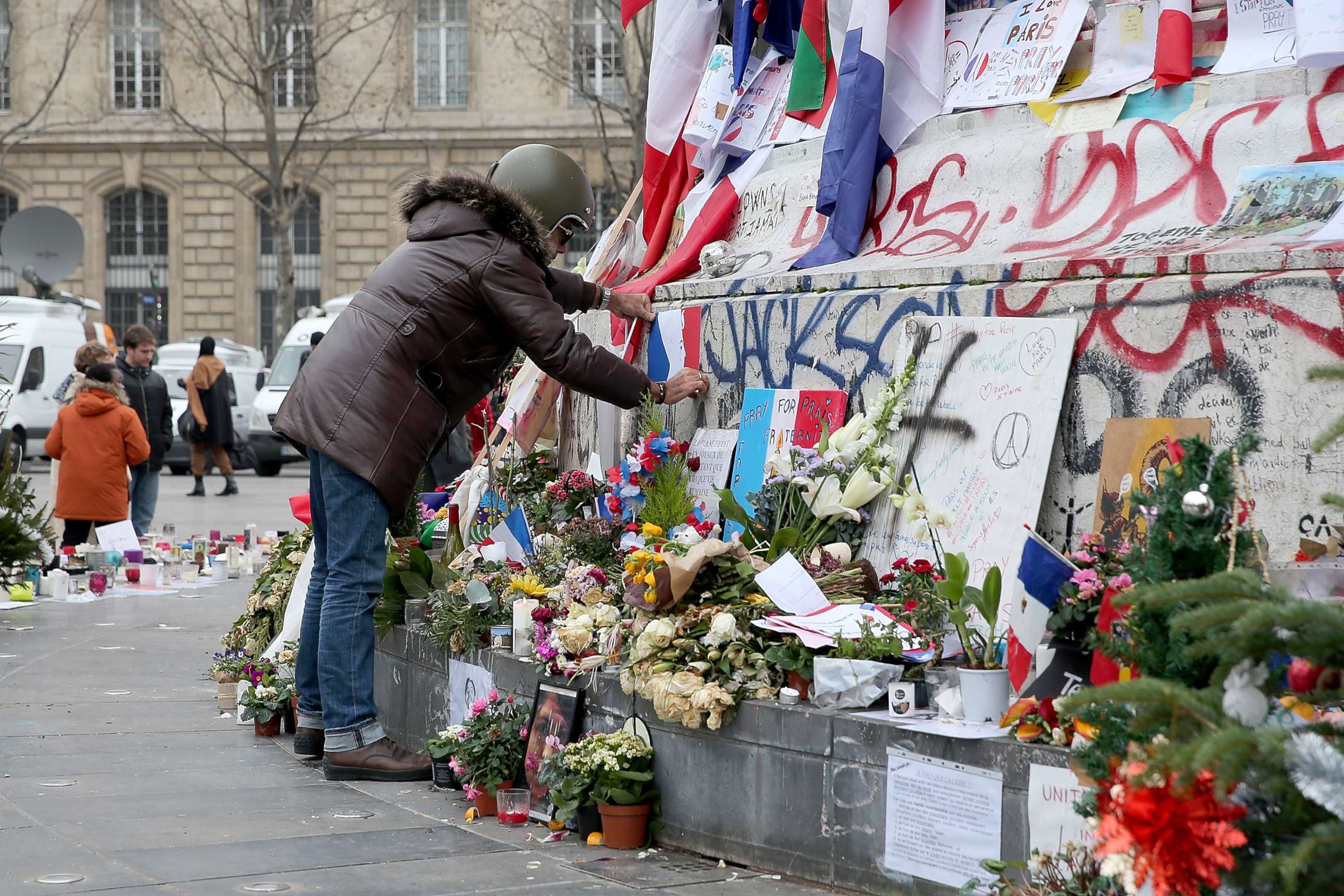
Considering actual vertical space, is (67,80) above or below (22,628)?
above

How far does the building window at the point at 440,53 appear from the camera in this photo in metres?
35.9

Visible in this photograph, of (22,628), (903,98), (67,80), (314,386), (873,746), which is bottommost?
(22,628)

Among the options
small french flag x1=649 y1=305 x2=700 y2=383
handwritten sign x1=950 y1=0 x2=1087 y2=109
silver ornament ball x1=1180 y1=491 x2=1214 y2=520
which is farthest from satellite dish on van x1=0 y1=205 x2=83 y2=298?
silver ornament ball x1=1180 y1=491 x2=1214 y2=520

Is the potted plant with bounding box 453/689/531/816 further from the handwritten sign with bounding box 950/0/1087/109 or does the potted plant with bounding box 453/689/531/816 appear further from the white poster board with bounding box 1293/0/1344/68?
the white poster board with bounding box 1293/0/1344/68

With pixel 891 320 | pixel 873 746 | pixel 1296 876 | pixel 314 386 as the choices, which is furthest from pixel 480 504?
pixel 1296 876

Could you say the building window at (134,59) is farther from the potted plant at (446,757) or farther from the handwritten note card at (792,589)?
the handwritten note card at (792,589)

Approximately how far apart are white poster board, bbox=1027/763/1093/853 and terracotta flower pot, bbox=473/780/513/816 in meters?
1.85

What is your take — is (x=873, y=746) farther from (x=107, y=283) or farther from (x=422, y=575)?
(x=107, y=283)

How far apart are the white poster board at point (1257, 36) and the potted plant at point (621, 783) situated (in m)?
2.76

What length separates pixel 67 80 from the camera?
36.6 meters

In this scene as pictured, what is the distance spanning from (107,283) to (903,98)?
117 ft

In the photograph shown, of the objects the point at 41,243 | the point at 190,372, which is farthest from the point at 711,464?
the point at 190,372

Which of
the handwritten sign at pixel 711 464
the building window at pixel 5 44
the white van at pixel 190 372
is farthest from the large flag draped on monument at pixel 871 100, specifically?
the building window at pixel 5 44

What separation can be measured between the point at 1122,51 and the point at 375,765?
3.45 m
